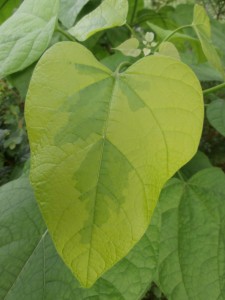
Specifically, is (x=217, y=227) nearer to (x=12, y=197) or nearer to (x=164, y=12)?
(x=12, y=197)

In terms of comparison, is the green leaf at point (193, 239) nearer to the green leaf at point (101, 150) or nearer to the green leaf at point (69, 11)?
the green leaf at point (101, 150)

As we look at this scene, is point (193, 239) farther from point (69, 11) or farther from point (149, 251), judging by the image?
point (69, 11)

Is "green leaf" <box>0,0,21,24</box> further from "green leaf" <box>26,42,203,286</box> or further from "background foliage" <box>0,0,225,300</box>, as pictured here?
"green leaf" <box>26,42,203,286</box>

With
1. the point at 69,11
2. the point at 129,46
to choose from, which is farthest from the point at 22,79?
the point at 129,46

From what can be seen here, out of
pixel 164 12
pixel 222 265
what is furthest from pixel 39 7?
pixel 164 12

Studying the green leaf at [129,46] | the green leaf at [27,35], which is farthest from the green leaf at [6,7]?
the green leaf at [129,46]

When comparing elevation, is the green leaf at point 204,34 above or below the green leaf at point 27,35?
below
